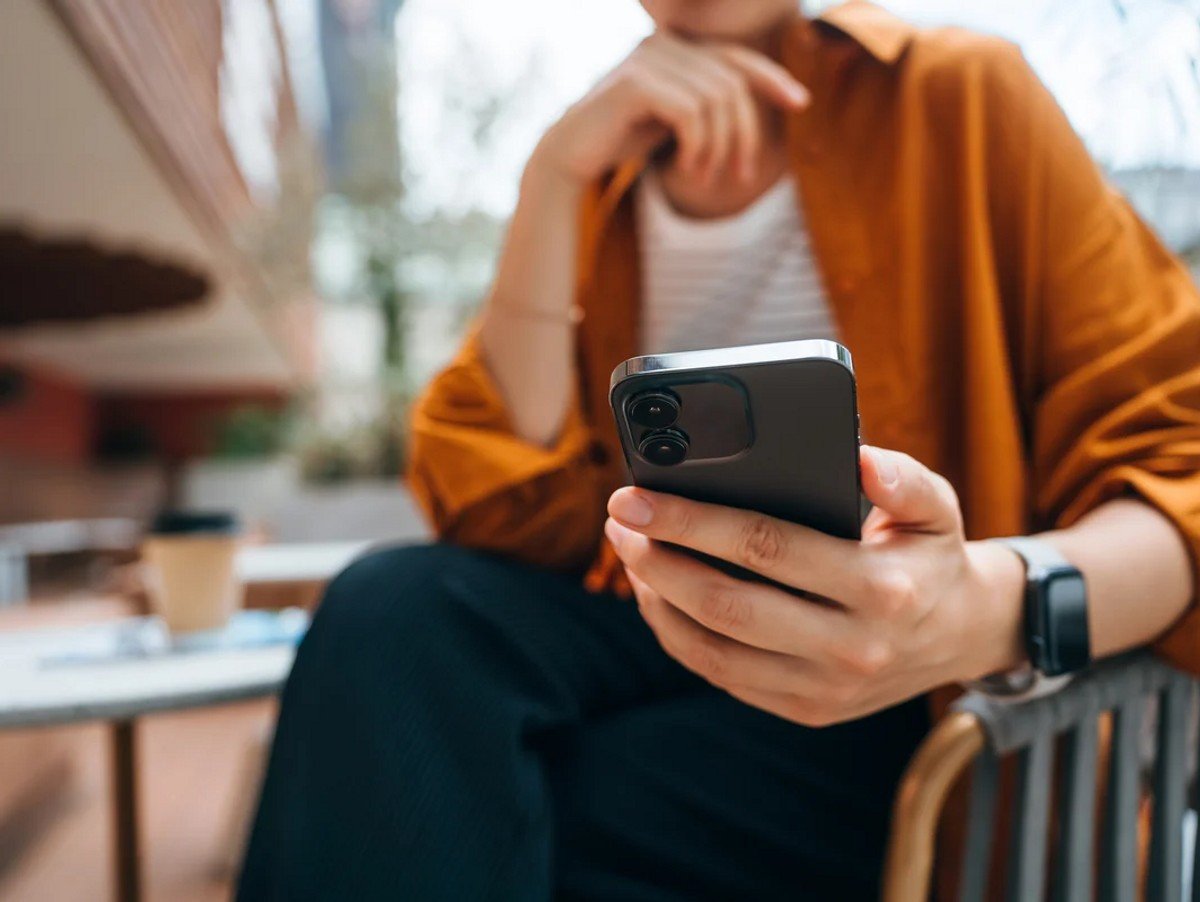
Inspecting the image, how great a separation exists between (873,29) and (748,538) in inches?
12.1

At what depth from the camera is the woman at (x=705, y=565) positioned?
32 centimetres

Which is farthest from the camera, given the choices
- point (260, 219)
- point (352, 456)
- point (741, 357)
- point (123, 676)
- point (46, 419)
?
point (46, 419)

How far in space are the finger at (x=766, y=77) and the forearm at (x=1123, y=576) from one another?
0.68 ft

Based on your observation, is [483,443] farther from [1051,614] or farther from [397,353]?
[397,353]

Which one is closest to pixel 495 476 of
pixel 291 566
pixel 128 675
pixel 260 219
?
pixel 128 675

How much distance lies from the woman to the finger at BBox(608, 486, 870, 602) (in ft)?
0.06

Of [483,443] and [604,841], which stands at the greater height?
[483,443]

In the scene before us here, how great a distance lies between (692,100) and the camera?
38cm

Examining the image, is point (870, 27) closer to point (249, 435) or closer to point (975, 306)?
point (975, 306)

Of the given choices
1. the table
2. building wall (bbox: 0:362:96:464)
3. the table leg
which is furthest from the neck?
building wall (bbox: 0:362:96:464)

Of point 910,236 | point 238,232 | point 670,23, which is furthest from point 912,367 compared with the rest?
point 238,232

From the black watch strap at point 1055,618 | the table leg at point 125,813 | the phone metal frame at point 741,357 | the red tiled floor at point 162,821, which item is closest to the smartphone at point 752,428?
the phone metal frame at point 741,357

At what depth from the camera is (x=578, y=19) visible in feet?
1.23

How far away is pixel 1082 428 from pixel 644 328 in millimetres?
218
